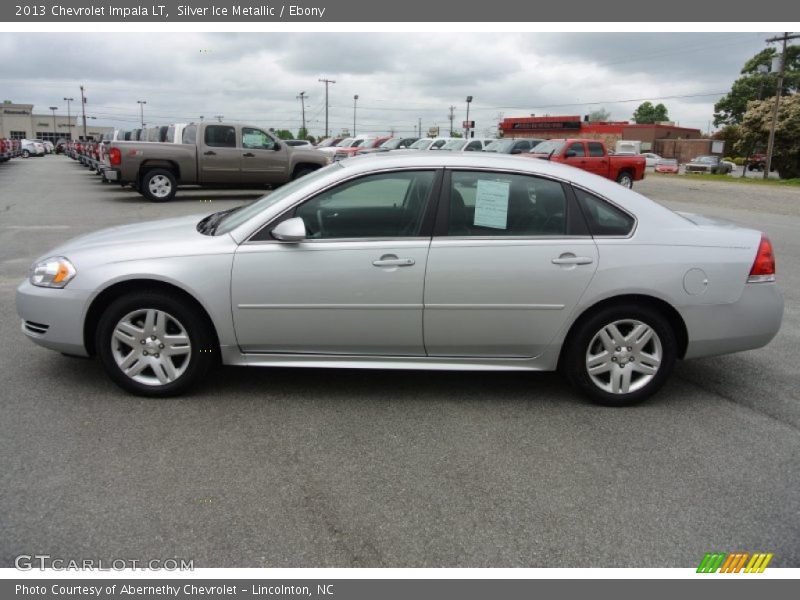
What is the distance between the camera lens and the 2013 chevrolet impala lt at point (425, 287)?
4.13 meters

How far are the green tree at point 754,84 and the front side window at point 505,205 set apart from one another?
81186 mm

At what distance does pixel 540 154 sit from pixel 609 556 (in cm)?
2078

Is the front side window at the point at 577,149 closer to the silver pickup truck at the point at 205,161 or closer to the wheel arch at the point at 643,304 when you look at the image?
the silver pickup truck at the point at 205,161

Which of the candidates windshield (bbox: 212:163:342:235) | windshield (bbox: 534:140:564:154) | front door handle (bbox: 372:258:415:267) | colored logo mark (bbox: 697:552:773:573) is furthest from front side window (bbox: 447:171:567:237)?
windshield (bbox: 534:140:564:154)

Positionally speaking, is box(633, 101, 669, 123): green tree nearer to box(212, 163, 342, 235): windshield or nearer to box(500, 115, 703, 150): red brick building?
box(500, 115, 703, 150): red brick building

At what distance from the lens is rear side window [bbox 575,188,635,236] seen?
14.1ft

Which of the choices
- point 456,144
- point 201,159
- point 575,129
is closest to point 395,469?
point 201,159

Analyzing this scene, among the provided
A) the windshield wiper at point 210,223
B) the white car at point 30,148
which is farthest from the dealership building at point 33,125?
the windshield wiper at point 210,223

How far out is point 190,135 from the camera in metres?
17.6

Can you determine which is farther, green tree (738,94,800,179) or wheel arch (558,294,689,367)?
green tree (738,94,800,179)

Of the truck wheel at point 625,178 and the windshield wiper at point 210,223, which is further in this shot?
the truck wheel at point 625,178

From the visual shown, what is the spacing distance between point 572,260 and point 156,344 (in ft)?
8.70

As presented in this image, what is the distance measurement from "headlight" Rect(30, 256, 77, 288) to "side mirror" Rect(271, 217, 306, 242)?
1.32 metres

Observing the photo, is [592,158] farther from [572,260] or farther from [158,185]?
[572,260]
